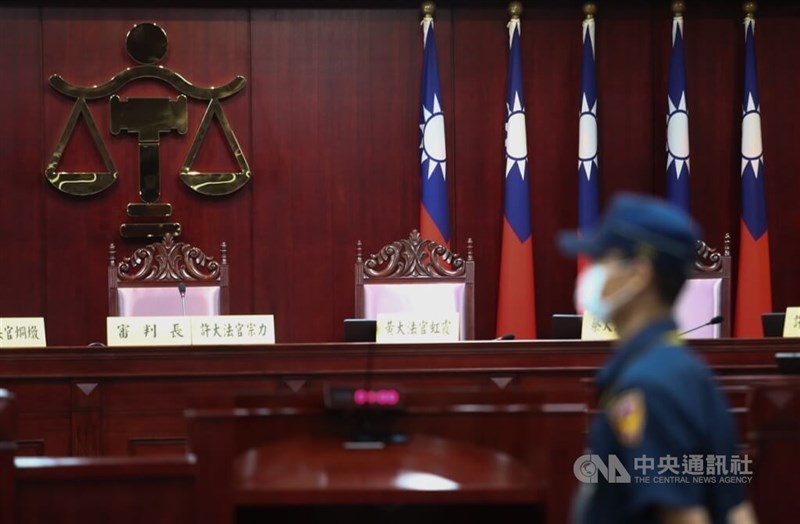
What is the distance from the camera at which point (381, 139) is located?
229 inches

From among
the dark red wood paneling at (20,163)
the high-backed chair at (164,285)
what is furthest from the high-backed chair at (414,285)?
the dark red wood paneling at (20,163)

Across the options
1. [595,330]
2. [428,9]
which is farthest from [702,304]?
[428,9]

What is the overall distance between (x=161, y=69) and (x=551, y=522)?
4.67 metres

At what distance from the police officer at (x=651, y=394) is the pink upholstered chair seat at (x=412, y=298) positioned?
10.2 feet

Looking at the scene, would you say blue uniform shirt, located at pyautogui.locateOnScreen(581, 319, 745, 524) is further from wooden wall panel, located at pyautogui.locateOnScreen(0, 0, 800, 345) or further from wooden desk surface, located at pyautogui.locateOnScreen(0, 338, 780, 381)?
wooden wall panel, located at pyautogui.locateOnScreen(0, 0, 800, 345)

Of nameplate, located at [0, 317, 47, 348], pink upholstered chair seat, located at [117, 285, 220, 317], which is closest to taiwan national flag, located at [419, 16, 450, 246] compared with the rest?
pink upholstered chair seat, located at [117, 285, 220, 317]

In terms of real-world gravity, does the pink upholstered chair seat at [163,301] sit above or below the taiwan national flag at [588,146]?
below

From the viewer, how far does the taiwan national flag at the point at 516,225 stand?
219 inches

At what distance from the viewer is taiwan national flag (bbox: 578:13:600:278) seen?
18.3ft

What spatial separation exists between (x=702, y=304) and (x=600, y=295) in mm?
3367

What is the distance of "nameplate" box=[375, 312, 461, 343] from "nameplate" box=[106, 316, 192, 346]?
0.75 meters

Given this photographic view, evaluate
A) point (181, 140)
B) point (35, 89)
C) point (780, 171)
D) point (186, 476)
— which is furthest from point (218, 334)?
point (780, 171)

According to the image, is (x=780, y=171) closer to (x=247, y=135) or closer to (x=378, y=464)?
(x=247, y=135)

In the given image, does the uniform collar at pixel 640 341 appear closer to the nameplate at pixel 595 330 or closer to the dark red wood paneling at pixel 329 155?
the nameplate at pixel 595 330
